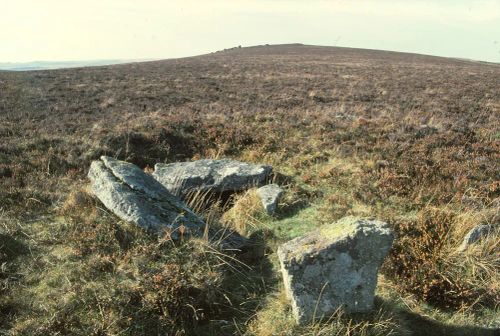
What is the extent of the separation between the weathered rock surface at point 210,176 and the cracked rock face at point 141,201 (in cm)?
111

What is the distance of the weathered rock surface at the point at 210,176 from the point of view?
29.3 ft

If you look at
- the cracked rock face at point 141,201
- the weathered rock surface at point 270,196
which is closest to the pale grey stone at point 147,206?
the cracked rock face at point 141,201

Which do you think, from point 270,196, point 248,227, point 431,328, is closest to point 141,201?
point 248,227

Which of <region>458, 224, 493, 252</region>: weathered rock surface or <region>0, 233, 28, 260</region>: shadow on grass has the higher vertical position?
<region>458, 224, 493, 252</region>: weathered rock surface

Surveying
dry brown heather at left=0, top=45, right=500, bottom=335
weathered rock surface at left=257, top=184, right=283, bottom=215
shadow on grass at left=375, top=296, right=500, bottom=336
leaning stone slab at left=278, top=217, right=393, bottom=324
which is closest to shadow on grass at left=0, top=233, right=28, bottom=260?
dry brown heather at left=0, top=45, right=500, bottom=335

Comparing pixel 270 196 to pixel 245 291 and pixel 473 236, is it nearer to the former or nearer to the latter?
pixel 245 291

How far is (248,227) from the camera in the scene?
7855 mm

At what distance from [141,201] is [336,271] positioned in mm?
3470

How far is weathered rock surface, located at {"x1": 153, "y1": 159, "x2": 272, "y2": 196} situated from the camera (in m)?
8.92

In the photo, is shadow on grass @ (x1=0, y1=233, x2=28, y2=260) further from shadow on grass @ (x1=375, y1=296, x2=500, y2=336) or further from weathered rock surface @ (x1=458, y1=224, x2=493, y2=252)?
weathered rock surface @ (x1=458, y1=224, x2=493, y2=252)

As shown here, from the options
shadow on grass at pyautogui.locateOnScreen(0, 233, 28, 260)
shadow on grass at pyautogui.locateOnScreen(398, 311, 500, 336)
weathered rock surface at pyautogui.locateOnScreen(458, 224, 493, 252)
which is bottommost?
shadow on grass at pyautogui.locateOnScreen(398, 311, 500, 336)

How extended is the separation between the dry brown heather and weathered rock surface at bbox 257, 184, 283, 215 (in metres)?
0.21

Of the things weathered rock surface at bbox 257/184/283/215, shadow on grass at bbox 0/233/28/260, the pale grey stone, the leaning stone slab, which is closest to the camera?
the leaning stone slab

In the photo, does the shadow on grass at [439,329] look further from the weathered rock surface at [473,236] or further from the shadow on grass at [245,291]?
the shadow on grass at [245,291]
